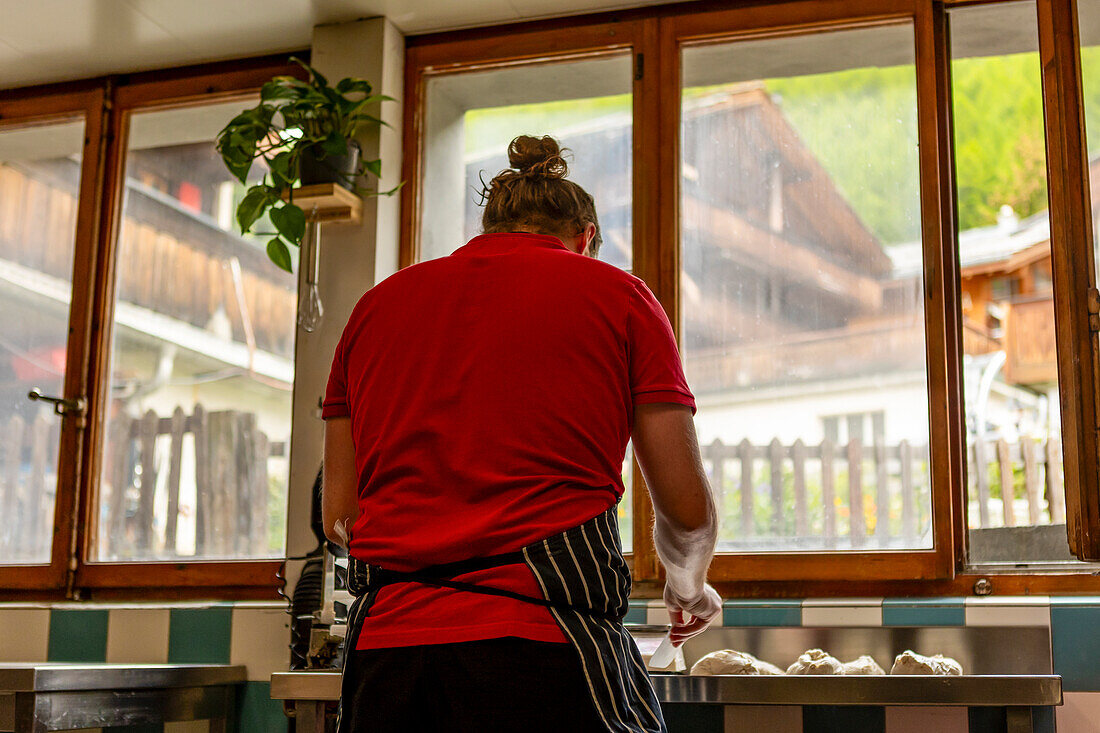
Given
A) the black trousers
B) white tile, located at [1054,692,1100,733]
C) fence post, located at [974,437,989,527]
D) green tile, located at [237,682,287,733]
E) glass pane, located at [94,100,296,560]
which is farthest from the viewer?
fence post, located at [974,437,989,527]

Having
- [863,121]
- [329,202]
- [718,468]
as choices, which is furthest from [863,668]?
[329,202]

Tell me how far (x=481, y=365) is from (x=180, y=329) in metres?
2.20

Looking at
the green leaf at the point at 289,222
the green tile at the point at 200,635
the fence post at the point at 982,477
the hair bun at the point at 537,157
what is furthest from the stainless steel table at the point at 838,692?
Answer: the fence post at the point at 982,477

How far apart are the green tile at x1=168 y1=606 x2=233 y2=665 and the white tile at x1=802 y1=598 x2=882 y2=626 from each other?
54.1 inches

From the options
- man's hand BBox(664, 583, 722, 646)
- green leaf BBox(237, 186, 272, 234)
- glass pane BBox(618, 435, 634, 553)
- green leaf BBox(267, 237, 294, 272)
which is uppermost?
green leaf BBox(237, 186, 272, 234)

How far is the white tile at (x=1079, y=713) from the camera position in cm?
226

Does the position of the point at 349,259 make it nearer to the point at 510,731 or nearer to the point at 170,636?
the point at 170,636

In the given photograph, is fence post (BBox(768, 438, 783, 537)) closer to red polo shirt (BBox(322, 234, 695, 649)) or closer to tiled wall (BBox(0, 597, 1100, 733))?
tiled wall (BBox(0, 597, 1100, 733))

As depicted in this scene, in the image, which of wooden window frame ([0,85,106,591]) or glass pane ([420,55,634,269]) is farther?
wooden window frame ([0,85,106,591])

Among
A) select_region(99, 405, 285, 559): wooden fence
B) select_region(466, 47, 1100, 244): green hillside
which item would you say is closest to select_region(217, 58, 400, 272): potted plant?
select_region(466, 47, 1100, 244): green hillside

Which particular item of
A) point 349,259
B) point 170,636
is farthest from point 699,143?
point 170,636

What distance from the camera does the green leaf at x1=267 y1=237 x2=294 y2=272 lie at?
289 cm

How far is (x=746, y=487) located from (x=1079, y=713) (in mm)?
835

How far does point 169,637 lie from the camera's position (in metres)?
2.86
